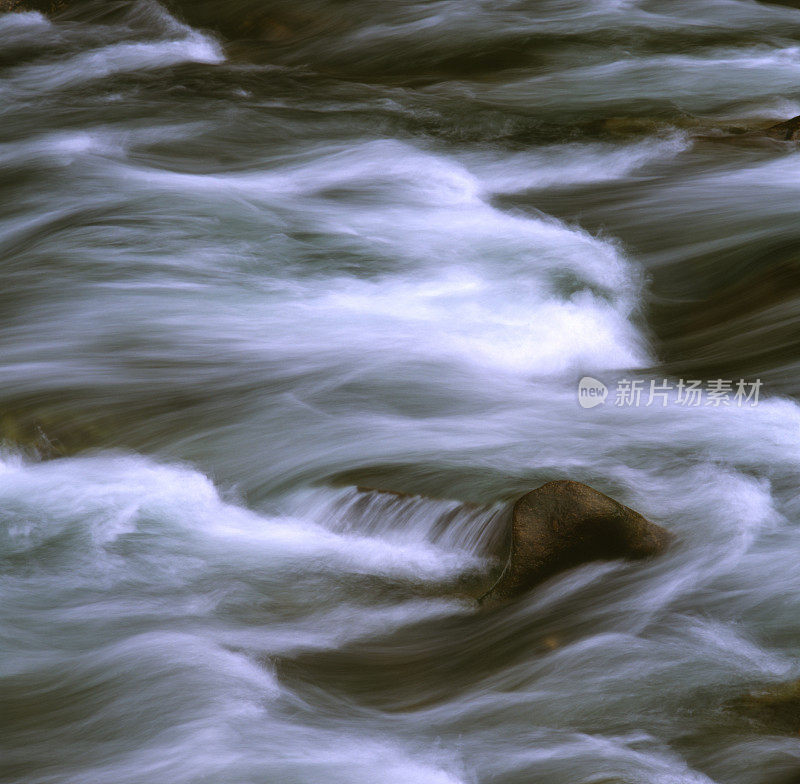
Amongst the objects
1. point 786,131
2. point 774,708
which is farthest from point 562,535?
point 786,131

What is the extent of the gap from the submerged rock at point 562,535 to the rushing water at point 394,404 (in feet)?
0.24

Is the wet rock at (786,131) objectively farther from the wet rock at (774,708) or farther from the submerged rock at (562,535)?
the wet rock at (774,708)

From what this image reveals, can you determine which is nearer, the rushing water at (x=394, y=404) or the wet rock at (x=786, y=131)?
the rushing water at (x=394, y=404)

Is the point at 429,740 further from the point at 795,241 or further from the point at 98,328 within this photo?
the point at 795,241

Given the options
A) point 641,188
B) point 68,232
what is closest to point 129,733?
point 68,232

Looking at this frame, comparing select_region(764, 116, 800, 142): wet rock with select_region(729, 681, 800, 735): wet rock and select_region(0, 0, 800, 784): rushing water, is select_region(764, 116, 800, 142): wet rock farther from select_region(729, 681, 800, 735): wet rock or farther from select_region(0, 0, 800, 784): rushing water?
select_region(729, 681, 800, 735): wet rock

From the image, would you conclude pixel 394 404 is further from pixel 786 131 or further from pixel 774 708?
pixel 786 131

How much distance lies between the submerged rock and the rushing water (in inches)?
→ 2.9

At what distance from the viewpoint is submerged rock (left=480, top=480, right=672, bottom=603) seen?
11.0ft

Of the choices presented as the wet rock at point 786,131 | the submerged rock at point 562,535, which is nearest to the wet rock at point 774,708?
the submerged rock at point 562,535

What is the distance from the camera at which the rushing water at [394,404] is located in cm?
305

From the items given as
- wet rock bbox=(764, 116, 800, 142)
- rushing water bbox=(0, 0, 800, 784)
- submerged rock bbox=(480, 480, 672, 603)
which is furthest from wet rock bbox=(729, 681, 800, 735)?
wet rock bbox=(764, 116, 800, 142)

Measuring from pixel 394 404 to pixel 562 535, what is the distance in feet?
4.59

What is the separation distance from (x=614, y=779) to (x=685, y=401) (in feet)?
7.15
